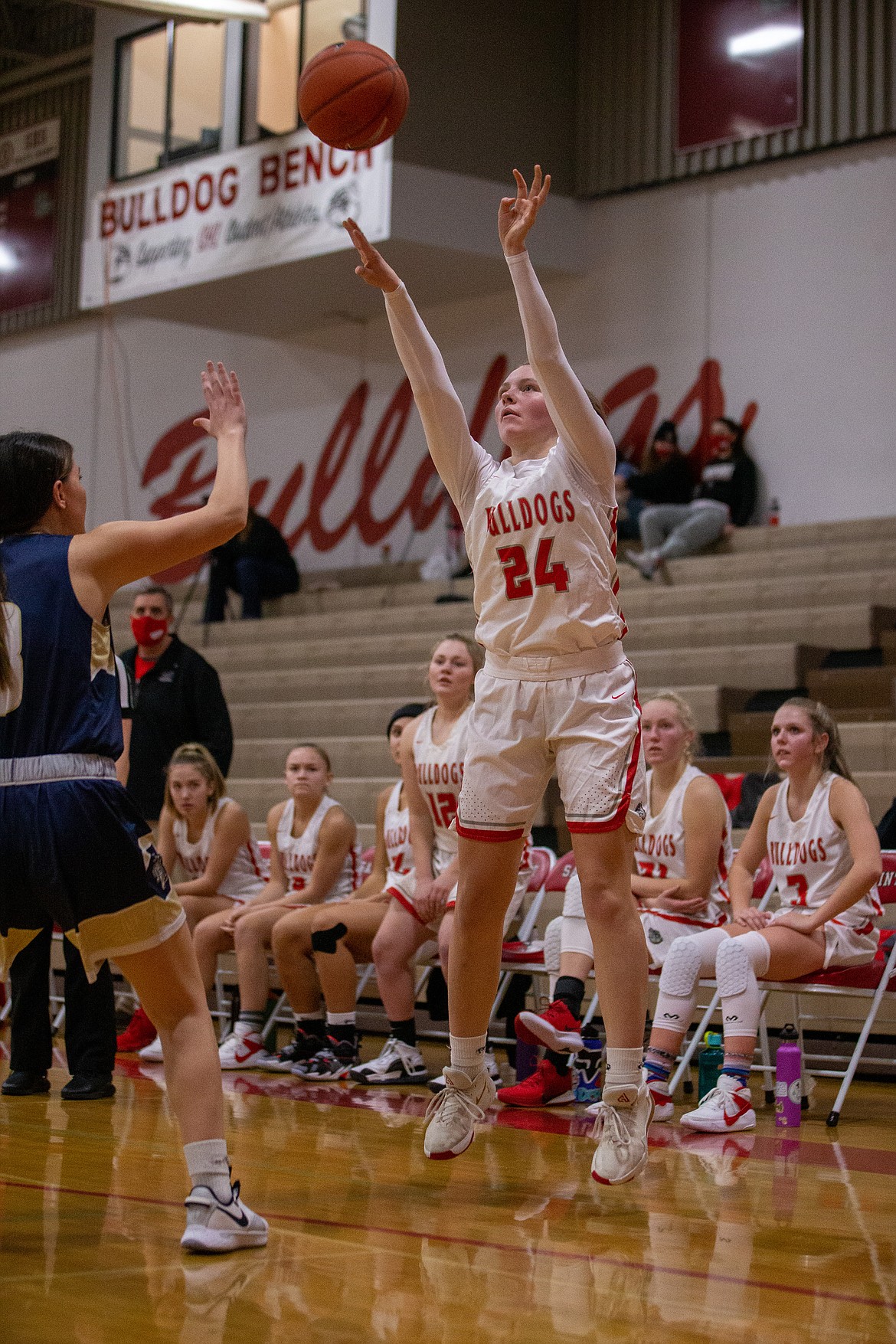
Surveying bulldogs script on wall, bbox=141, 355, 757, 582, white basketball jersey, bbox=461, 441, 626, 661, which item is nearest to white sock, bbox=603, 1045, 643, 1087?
white basketball jersey, bbox=461, 441, 626, 661

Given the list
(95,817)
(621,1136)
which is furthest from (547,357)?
(621,1136)

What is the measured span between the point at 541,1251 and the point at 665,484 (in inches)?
374

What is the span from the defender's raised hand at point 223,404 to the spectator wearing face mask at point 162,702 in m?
3.54

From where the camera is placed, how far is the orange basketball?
462 cm

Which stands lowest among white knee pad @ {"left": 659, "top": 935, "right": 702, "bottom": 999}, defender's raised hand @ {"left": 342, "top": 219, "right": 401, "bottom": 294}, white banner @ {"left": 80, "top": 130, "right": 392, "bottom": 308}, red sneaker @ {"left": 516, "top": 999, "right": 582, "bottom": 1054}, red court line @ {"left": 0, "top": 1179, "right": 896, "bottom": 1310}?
red court line @ {"left": 0, "top": 1179, "right": 896, "bottom": 1310}

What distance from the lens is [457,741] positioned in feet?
18.4

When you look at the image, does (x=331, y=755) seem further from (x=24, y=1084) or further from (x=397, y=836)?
(x=24, y=1084)

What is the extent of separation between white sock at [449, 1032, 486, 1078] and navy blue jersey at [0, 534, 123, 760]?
1.31m

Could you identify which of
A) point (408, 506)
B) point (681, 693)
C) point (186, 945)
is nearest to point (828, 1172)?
point (186, 945)

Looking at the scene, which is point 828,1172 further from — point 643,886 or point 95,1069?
point 95,1069

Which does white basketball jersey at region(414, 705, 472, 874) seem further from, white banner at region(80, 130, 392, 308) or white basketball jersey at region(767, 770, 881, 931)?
white banner at region(80, 130, 392, 308)

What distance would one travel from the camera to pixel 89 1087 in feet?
17.1

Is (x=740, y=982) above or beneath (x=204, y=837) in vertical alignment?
beneath

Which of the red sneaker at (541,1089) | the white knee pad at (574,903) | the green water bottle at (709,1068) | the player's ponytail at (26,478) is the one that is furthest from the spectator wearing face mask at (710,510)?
the player's ponytail at (26,478)
